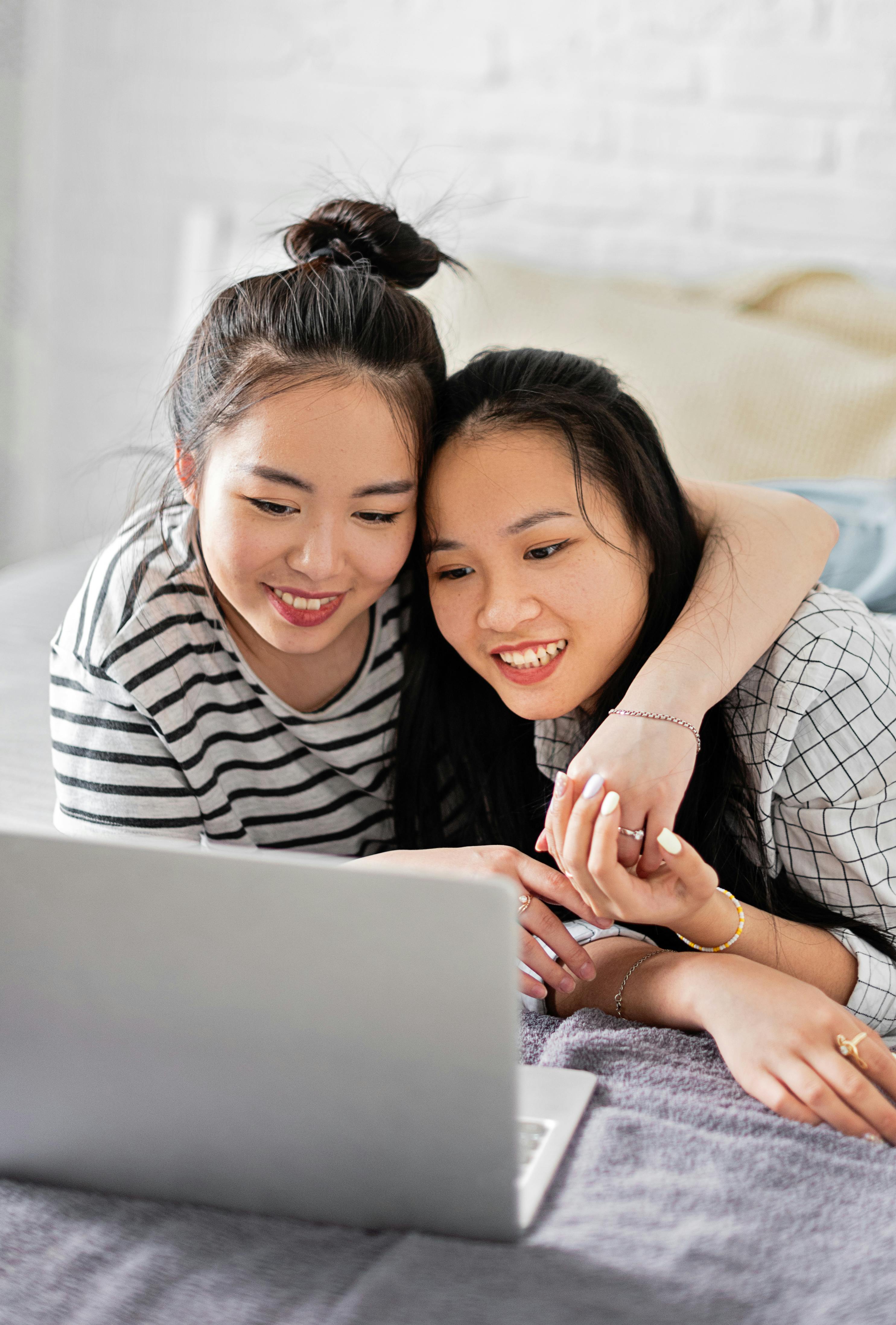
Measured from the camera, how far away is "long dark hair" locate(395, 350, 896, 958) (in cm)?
104

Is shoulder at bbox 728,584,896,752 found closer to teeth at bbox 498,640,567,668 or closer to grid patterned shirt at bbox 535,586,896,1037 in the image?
grid patterned shirt at bbox 535,586,896,1037

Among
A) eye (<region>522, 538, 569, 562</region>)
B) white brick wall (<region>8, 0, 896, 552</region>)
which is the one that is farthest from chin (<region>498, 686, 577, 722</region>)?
white brick wall (<region>8, 0, 896, 552</region>)

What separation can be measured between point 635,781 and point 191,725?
19.2 inches

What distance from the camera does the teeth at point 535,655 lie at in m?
1.01

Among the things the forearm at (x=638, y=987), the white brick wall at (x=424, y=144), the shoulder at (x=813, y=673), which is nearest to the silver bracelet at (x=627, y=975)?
the forearm at (x=638, y=987)

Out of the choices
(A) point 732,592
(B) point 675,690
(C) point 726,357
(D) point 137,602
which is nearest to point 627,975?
(B) point 675,690

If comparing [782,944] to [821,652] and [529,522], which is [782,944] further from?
[529,522]

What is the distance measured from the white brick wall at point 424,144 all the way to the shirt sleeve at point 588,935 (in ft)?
3.63

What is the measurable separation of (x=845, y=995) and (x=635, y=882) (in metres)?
0.28

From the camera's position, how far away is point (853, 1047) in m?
0.78

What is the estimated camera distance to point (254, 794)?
1.22m

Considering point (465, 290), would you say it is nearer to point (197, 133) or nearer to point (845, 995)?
point (197, 133)

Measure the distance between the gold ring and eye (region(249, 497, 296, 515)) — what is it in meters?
0.59

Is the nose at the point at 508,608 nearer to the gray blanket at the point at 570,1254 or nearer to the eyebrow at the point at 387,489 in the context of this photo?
the eyebrow at the point at 387,489
